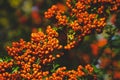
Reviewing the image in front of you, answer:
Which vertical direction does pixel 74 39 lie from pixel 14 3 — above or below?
below

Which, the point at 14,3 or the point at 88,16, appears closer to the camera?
the point at 88,16

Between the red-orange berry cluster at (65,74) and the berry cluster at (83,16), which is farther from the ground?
the berry cluster at (83,16)

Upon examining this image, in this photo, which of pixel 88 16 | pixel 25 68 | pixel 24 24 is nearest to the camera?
pixel 25 68

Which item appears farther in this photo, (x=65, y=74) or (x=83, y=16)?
(x=83, y=16)

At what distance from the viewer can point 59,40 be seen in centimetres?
816

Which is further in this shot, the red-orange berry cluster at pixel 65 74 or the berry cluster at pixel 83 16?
the berry cluster at pixel 83 16

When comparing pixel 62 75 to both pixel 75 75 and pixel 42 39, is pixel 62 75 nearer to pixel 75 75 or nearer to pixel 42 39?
pixel 75 75

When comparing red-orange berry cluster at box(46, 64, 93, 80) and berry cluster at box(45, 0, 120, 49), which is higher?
berry cluster at box(45, 0, 120, 49)

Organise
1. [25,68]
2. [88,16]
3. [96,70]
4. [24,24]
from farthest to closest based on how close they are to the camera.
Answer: [24,24] → [96,70] → [88,16] → [25,68]

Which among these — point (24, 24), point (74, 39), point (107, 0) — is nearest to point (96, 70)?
point (74, 39)

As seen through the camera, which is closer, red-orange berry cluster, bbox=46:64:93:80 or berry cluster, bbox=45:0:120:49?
red-orange berry cluster, bbox=46:64:93:80

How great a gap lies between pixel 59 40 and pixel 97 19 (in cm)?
87

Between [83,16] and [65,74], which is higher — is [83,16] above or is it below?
above

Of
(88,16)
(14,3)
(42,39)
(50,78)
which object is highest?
(14,3)
